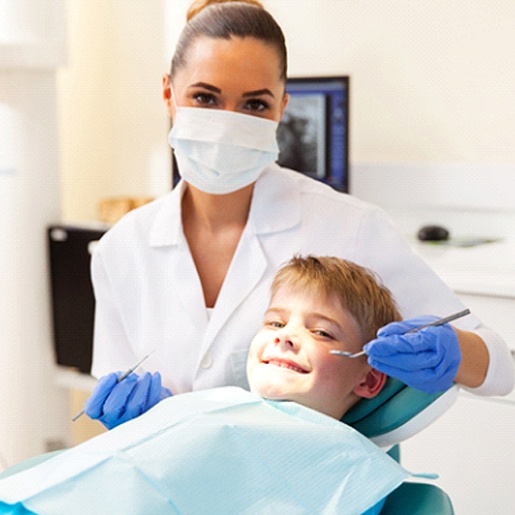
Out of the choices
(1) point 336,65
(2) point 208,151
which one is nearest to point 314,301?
(2) point 208,151

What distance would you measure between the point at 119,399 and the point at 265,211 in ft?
1.55

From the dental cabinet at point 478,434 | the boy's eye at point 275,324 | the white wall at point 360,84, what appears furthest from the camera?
the white wall at point 360,84

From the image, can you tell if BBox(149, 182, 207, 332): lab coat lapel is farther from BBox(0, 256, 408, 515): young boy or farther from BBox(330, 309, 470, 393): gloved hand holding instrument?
Result: BBox(330, 309, 470, 393): gloved hand holding instrument

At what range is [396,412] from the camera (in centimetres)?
154

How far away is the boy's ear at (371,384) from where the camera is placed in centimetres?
160

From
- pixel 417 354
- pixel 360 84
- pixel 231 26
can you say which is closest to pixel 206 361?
pixel 417 354

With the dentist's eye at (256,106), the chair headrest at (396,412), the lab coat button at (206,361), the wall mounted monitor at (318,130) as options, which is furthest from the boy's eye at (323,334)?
the wall mounted monitor at (318,130)

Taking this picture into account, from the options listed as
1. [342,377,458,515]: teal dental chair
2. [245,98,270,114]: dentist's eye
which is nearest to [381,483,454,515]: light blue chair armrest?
[342,377,458,515]: teal dental chair

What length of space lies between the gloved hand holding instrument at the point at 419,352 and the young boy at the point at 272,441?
13 cm

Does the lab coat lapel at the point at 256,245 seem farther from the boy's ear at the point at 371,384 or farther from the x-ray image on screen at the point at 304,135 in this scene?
the x-ray image on screen at the point at 304,135

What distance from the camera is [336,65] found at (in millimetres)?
3117

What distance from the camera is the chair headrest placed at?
4.99 ft

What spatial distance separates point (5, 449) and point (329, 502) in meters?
1.95

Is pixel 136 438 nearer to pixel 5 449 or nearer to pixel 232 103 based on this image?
pixel 232 103
